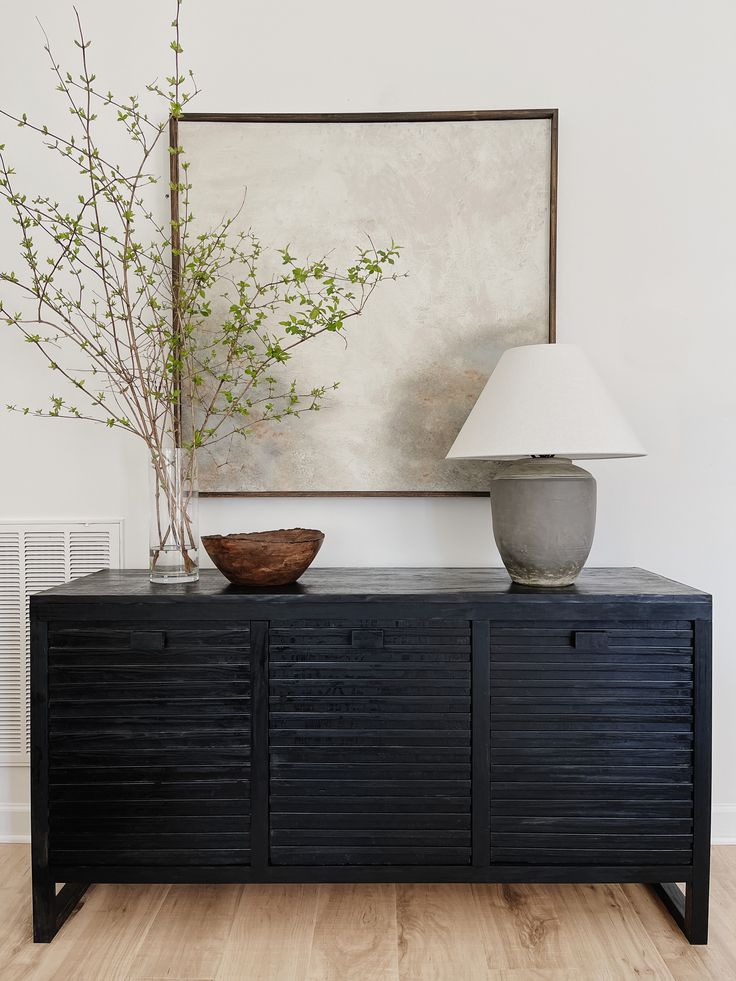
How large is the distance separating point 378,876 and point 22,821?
118 cm

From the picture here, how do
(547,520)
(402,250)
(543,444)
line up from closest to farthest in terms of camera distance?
(543,444) < (547,520) < (402,250)

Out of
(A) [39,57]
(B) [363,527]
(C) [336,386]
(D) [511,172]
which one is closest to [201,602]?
(B) [363,527]

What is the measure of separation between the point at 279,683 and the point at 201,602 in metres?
0.27

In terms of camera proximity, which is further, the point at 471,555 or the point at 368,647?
the point at 471,555

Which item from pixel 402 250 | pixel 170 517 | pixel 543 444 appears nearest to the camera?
pixel 543 444

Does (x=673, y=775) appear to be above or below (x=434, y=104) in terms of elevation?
below

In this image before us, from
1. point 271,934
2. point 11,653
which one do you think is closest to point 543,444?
point 271,934

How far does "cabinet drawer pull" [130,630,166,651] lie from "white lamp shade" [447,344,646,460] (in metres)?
0.83

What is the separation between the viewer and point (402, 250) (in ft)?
6.85

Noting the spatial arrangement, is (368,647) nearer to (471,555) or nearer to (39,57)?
(471,555)

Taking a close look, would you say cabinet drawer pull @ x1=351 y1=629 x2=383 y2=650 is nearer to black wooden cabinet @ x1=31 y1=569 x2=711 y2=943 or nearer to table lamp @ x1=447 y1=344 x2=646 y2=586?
black wooden cabinet @ x1=31 y1=569 x2=711 y2=943

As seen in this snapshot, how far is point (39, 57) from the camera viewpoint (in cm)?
210

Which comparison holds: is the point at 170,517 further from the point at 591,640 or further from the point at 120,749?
the point at 591,640

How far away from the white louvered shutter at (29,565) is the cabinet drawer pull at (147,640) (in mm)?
544
